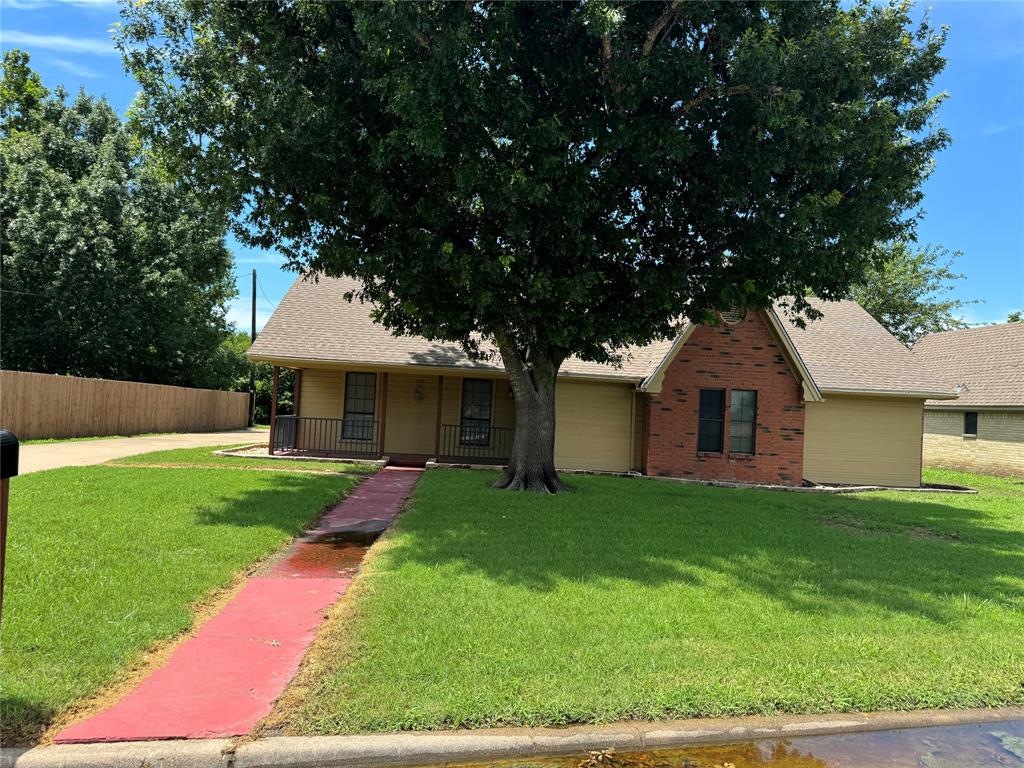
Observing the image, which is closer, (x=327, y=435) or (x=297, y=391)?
(x=327, y=435)

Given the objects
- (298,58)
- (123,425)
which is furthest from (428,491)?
(123,425)

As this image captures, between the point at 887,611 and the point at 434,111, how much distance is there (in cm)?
742

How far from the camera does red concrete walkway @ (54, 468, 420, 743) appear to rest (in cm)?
385

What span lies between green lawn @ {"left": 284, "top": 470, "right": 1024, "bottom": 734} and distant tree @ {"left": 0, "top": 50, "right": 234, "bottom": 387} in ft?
80.2

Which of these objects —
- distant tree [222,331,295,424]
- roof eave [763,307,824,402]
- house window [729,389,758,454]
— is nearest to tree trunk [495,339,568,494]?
house window [729,389,758,454]

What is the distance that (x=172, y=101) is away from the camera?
11.0m

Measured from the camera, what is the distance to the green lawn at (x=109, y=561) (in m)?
4.32

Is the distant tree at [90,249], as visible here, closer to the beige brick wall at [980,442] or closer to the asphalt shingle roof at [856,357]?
the asphalt shingle roof at [856,357]

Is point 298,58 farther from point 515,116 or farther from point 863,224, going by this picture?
point 863,224

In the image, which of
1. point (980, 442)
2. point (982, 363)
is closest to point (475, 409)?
point (980, 442)

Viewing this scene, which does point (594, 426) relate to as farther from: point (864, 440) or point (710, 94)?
point (710, 94)

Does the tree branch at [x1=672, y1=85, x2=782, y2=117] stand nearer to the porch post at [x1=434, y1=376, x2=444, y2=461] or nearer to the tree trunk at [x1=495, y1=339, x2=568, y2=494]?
the tree trunk at [x1=495, y1=339, x2=568, y2=494]

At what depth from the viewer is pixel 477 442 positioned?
19484mm

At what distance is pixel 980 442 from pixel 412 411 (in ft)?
61.9
